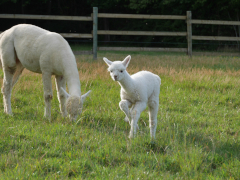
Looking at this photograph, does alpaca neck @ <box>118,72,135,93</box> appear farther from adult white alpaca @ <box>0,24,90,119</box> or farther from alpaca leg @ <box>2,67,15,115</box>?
alpaca leg @ <box>2,67,15,115</box>

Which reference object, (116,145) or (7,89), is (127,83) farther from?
(7,89)

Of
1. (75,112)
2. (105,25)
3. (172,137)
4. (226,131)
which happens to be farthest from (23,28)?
(105,25)

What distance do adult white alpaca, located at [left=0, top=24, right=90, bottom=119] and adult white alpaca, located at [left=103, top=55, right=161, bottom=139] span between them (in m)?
0.80

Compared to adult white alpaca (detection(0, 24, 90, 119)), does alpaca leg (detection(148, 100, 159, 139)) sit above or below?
below

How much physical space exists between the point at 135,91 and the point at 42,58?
6.10 ft

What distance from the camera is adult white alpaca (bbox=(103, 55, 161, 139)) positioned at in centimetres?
358

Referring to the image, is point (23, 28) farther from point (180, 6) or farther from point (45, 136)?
point (180, 6)

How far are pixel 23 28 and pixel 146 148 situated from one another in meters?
3.35

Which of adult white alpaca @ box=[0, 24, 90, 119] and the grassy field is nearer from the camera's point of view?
the grassy field

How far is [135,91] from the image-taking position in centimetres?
373

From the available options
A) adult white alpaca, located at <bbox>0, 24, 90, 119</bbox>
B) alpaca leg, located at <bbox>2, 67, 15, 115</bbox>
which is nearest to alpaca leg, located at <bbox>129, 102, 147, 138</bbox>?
adult white alpaca, located at <bbox>0, 24, 90, 119</bbox>

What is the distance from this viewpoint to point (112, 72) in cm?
357

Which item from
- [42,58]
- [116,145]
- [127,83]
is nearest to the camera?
[116,145]

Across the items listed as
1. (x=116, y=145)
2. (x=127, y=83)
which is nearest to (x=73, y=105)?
(x=127, y=83)
